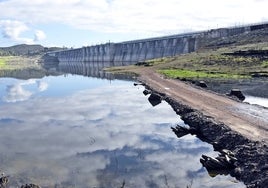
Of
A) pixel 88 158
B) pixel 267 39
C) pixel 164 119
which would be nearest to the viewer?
pixel 88 158

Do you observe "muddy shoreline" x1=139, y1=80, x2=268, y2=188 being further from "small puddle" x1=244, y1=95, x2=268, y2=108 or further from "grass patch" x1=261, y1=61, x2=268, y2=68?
"grass patch" x1=261, y1=61, x2=268, y2=68

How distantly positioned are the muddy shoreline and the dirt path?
72 cm

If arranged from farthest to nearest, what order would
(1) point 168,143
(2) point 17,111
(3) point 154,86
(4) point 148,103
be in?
(3) point 154,86 → (4) point 148,103 → (2) point 17,111 → (1) point 168,143

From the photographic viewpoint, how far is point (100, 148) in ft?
94.7

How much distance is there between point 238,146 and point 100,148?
912 centimetres

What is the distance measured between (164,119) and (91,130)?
26.3 ft

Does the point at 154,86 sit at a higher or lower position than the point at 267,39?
lower

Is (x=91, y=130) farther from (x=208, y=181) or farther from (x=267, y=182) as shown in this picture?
(x=267, y=182)

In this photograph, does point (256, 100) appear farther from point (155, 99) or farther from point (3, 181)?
point (3, 181)

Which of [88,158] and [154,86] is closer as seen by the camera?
[88,158]

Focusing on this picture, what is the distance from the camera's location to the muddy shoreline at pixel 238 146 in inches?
806

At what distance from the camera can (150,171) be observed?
23016mm

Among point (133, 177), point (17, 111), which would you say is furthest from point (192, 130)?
point (17, 111)

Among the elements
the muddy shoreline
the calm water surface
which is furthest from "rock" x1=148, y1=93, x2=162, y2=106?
the muddy shoreline
